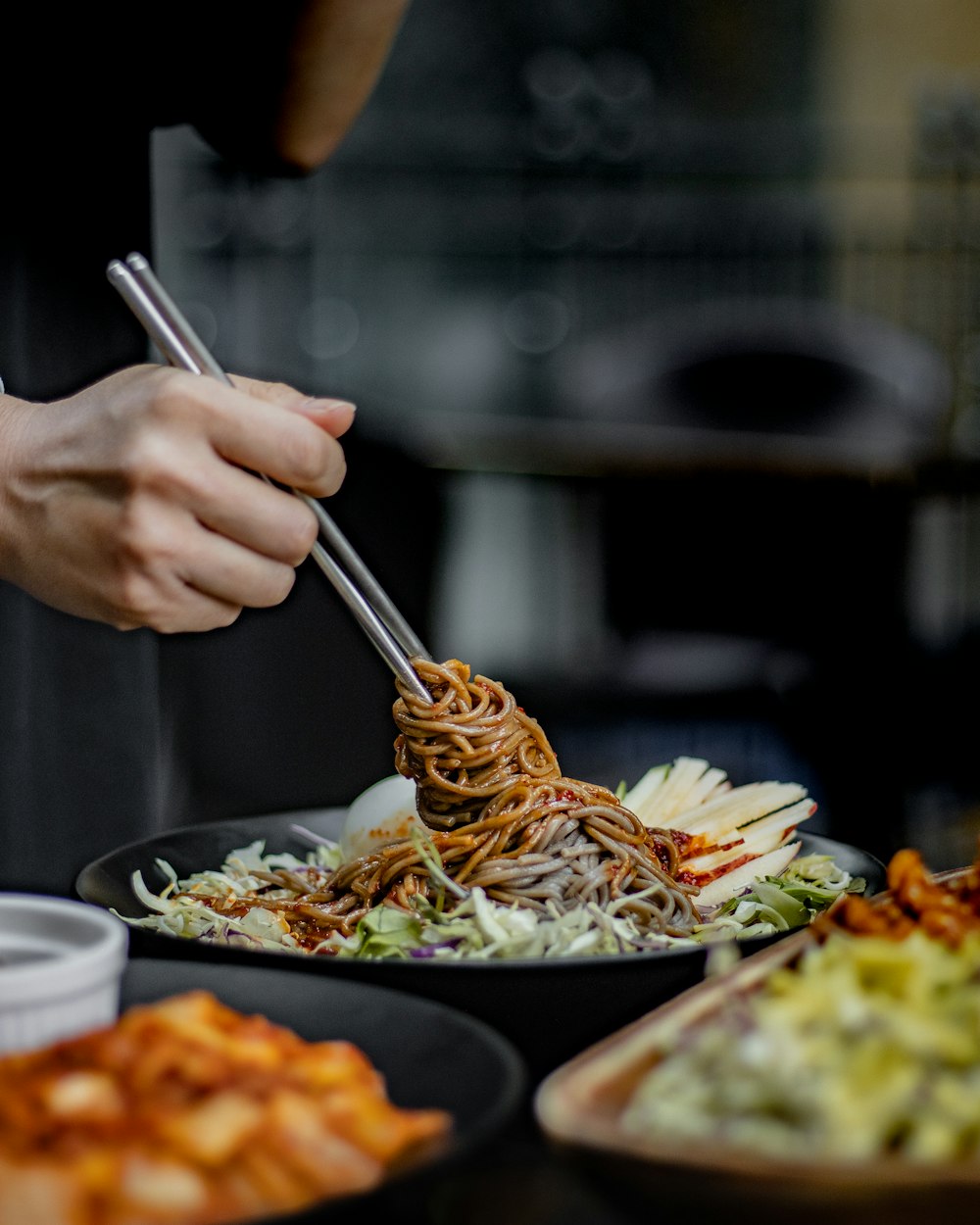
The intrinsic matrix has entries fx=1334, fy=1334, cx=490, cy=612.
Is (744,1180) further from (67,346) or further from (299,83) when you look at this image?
(67,346)

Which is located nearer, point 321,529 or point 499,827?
point 321,529

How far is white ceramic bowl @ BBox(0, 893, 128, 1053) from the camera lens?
3.05 feet

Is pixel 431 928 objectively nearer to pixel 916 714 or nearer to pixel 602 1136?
pixel 602 1136

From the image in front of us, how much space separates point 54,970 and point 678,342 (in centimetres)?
1257

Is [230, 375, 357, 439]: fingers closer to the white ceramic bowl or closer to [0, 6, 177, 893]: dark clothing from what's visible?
the white ceramic bowl

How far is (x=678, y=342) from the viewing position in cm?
1298

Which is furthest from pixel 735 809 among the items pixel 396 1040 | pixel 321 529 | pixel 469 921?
pixel 396 1040

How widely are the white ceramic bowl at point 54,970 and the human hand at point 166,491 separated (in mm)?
401

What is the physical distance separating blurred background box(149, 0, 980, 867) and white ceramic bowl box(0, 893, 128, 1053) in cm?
432

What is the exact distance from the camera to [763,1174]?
720mm

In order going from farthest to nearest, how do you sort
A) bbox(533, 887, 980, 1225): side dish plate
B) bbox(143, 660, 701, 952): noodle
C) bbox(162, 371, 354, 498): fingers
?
1. bbox(143, 660, 701, 952): noodle
2. bbox(162, 371, 354, 498): fingers
3. bbox(533, 887, 980, 1225): side dish plate

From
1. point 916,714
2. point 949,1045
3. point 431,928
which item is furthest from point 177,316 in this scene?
point 916,714

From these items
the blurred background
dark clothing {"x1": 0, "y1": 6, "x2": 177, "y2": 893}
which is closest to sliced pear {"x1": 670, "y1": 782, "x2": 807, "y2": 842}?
dark clothing {"x1": 0, "y1": 6, "x2": 177, "y2": 893}

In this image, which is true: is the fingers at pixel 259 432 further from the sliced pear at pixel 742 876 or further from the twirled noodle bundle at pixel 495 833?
the sliced pear at pixel 742 876
